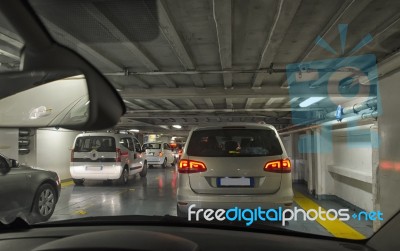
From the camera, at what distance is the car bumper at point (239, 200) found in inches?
209

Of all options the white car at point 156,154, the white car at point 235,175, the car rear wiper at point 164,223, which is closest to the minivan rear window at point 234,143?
the white car at point 235,175

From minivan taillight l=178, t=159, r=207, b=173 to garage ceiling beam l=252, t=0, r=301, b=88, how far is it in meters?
1.83

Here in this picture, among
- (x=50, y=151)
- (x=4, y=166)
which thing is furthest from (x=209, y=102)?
(x=4, y=166)

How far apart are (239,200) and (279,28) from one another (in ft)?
7.68

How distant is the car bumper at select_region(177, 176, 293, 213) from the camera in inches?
209

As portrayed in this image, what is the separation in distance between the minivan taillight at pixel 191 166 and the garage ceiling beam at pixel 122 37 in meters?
1.62

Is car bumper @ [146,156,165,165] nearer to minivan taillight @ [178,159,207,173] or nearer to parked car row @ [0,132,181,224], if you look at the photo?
parked car row @ [0,132,181,224]

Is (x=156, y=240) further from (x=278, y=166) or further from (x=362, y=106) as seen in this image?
(x=362, y=106)

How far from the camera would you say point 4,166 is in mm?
6309

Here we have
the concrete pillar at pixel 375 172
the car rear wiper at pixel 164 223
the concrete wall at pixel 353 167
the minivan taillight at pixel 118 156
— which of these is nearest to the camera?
the car rear wiper at pixel 164 223

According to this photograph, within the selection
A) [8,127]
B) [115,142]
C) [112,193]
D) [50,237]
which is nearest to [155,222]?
[50,237]

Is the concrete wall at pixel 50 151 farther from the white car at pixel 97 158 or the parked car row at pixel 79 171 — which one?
the parked car row at pixel 79 171
